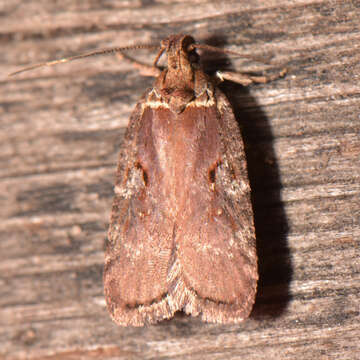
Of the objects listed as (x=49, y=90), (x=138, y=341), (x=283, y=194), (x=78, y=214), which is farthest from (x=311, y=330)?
(x=49, y=90)

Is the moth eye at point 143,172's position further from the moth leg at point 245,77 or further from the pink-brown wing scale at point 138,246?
the moth leg at point 245,77

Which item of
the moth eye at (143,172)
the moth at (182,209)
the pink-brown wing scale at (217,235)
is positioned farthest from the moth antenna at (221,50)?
the moth eye at (143,172)

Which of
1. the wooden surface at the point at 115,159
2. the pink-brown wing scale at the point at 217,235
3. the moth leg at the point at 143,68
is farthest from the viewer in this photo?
the moth leg at the point at 143,68

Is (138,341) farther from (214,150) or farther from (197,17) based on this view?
(197,17)

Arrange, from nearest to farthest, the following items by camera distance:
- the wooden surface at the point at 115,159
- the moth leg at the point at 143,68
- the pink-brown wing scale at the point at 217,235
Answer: the pink-brown wing scale at the point at 217,235 < the wooden surface at the point at 115,159 < the moth leg at the point at 143,68

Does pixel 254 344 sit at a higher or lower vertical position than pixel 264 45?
lower
